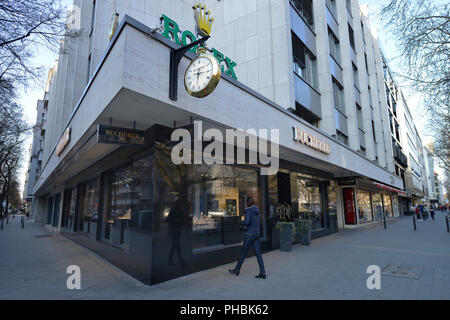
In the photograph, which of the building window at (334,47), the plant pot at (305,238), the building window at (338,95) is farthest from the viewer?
the building window at (334,47)

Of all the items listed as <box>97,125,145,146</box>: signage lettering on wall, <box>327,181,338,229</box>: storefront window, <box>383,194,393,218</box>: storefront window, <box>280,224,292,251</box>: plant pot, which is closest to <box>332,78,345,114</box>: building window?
<box>327,181,338,229</box>: storefront window

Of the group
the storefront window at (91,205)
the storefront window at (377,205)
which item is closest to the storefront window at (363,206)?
the storefront window at (377,205)

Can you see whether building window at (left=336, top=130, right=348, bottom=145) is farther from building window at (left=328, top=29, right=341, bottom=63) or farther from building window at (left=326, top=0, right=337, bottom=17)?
building window at (left=326, top=0, right=337, bottom=17)

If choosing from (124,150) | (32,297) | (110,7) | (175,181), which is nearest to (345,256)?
(175,181)

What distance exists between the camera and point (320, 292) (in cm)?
502

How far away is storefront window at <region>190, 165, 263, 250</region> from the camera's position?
24.0 feet

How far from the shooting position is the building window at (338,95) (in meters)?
17.7

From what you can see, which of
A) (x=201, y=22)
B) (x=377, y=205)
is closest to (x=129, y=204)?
(x=201, y=22)

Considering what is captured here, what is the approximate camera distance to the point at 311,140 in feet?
34.2

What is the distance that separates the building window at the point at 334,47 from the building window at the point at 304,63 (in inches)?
159

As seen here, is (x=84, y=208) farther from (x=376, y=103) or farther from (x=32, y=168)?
(x=32, y=168)

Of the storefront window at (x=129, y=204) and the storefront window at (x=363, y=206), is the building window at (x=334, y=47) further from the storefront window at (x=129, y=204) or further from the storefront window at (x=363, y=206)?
the storefront window at (x=129, y=204)

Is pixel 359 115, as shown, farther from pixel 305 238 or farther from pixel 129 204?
pixel 129 204
